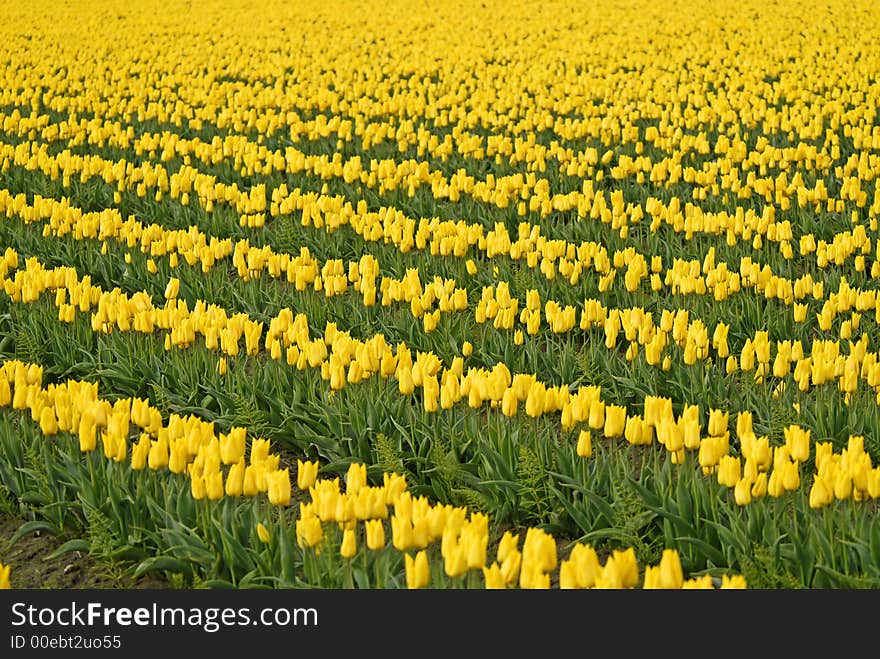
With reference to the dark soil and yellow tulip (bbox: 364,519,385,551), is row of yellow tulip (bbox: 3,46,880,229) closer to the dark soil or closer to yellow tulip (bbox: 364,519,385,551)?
the dark soil

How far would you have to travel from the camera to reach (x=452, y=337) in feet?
18.6

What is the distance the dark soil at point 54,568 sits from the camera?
3.79 meters

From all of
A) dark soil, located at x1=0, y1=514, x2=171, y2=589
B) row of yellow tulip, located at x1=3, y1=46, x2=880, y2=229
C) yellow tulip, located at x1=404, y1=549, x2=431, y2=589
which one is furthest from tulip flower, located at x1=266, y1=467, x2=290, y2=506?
row of yellow tulip, located at x1=3, y1=46, x2=880, y2=229

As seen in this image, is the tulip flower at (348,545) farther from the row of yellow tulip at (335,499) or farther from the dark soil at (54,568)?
the dark soil at (54,568)

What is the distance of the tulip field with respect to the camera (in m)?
3.49

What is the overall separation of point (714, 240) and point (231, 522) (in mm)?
5052

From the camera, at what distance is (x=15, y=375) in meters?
4.57

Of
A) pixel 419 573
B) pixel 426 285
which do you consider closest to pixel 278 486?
pixel 419 573

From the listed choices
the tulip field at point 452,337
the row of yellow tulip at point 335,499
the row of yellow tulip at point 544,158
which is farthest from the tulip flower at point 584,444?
the row of yellow tulip at point 544,158

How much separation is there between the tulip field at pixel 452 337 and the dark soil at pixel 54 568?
0.24ft

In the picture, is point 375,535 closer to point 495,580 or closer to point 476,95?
point 495,580

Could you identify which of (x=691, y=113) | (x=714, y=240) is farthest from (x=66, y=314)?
(x=691, y=113)

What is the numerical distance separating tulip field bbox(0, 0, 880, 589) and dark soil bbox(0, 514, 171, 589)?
7 cm

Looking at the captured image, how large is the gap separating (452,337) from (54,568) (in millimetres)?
2511
